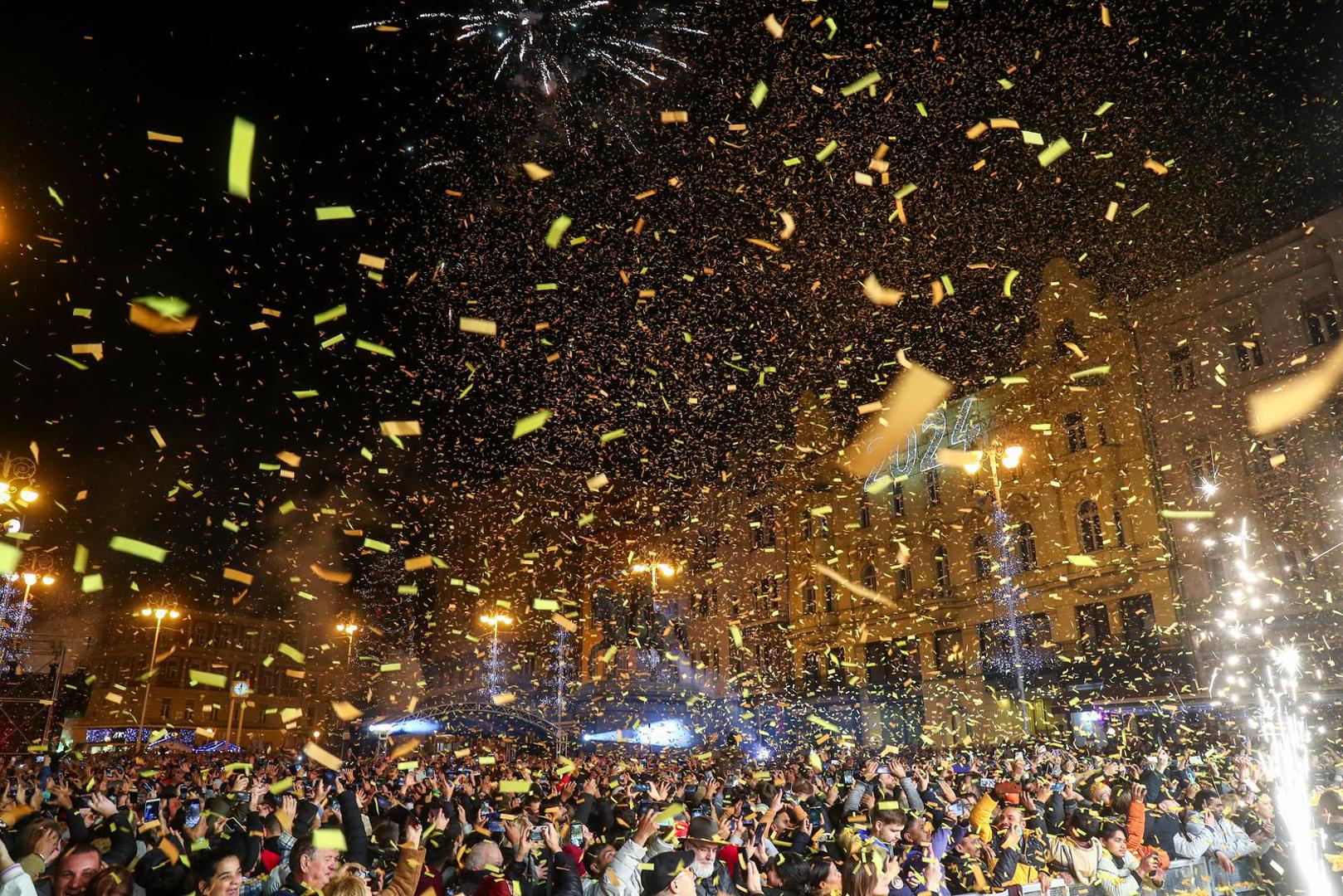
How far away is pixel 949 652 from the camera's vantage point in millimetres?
36188

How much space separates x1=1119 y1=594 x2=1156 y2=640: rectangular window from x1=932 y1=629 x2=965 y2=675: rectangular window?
283 inches

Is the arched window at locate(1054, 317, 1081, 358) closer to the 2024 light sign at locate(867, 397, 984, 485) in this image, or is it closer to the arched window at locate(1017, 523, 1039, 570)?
the 2024 light sign at locate(867, 397, 984, 485)

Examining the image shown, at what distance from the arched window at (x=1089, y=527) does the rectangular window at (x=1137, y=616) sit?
2279 mm

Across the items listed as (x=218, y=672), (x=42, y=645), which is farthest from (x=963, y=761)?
(x=218, y=672)

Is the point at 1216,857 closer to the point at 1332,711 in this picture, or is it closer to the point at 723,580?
the point at 1332,711

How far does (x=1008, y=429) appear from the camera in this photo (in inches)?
1385

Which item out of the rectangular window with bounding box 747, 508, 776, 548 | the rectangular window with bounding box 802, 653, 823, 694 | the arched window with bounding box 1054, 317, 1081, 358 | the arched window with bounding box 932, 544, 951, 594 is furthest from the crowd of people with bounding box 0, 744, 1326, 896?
the rectangular window with bounding box 747, 508, 776, 548

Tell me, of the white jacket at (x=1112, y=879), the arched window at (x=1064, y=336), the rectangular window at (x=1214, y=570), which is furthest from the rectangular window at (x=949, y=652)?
the white jacket at (x=1112, y=879)

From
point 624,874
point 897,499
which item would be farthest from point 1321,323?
point 624,874

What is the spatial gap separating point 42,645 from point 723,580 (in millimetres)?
44085

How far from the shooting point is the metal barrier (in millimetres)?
6676

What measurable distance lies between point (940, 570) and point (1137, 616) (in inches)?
372

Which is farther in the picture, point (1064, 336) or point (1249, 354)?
point (1064, 336)

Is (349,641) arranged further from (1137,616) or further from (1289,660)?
(1289,660)
